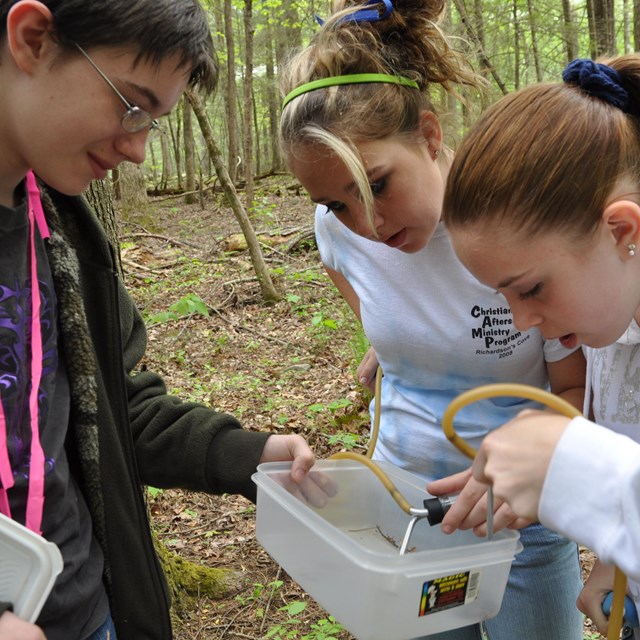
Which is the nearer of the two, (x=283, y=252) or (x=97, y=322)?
(x=97, y=322)

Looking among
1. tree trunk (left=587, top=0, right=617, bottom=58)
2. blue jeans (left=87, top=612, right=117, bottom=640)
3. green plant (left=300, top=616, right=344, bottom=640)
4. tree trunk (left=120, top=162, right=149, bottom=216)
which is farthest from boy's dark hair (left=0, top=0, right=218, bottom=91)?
tree trunk (left=120, top=162, right=149, bottom=216)

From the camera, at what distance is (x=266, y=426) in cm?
430

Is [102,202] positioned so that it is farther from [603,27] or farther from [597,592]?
[603,27]

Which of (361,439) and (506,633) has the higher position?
(506,633)

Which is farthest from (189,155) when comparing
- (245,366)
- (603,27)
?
(245,366)

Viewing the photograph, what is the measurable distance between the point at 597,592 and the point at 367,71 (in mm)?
1384

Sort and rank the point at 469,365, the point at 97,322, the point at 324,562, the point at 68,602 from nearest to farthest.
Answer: the point at 324,562 < the point at 68,602 < the point at 97,322 < the point at 469,365

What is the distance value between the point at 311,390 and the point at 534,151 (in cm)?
384

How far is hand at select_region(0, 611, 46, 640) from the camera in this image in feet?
3.12

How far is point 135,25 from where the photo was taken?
4.04 ft

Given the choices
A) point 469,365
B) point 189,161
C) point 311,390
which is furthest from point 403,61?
point 189,161

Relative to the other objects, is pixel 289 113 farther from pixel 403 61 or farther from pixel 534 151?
pixel 534 151

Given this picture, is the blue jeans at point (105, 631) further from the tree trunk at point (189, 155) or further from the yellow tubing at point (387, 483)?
the tree trunk at point (189, 155)

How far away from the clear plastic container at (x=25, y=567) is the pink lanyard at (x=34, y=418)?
0.71 ft
